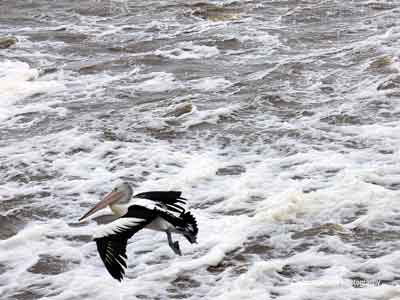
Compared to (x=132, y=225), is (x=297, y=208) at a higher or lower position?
lower

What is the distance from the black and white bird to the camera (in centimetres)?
590

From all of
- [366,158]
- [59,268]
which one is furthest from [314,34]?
[59,268]

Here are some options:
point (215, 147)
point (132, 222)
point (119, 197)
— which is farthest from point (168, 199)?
point (215, 147)

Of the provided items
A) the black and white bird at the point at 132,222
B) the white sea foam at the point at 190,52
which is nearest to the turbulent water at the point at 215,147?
the white sea foam at the point at 190,52

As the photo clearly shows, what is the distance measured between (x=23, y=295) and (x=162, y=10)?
12023mm

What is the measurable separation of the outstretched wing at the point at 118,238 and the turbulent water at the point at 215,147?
0.54 metres

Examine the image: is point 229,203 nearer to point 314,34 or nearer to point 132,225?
point 132,225

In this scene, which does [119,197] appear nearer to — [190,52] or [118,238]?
[118,238]

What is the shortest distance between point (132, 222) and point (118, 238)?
249 mm

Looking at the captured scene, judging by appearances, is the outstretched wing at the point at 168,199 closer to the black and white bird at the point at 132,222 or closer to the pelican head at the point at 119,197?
the black and white bird at the point at 132,222

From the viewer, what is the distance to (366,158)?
349 inches

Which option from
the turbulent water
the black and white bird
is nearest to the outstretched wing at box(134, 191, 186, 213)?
the black and white bird

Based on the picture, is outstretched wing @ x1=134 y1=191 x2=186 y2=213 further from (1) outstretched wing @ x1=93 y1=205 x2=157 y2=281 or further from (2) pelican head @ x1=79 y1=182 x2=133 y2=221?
(1) outstretched wing @ x1=93 y1=205 x2=157 y2=281

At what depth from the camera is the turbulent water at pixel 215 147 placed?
6.62 meters
